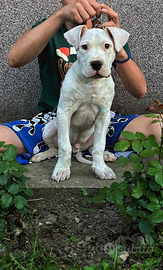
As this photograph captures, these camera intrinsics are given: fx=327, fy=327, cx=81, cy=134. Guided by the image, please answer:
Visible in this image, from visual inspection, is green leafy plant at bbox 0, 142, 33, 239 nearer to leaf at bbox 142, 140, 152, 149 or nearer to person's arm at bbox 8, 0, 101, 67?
leaf at bbox 142, 140, 152, 149

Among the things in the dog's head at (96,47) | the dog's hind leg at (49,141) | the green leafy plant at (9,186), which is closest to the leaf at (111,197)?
the green leafy plant at (9,186)

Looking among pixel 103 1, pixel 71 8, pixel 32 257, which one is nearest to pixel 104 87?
pixel 71 8

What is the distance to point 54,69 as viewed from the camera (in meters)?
3.02

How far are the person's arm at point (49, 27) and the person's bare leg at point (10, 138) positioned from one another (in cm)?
55

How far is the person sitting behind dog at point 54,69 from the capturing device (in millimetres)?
2239

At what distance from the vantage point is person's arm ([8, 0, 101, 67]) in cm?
205

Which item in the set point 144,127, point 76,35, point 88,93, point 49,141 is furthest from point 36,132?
point 76,35

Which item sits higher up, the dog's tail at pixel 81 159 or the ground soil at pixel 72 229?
the ground soil at pixel 72 229

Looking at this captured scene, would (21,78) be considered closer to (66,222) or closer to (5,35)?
(5,35)

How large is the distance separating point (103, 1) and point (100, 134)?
165 centimetres

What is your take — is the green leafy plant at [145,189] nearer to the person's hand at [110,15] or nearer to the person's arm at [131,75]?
the person's hand at [110,15]

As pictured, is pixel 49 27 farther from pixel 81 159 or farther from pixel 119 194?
pixel 119 194

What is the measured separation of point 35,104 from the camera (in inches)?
138

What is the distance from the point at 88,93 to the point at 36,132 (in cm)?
80
